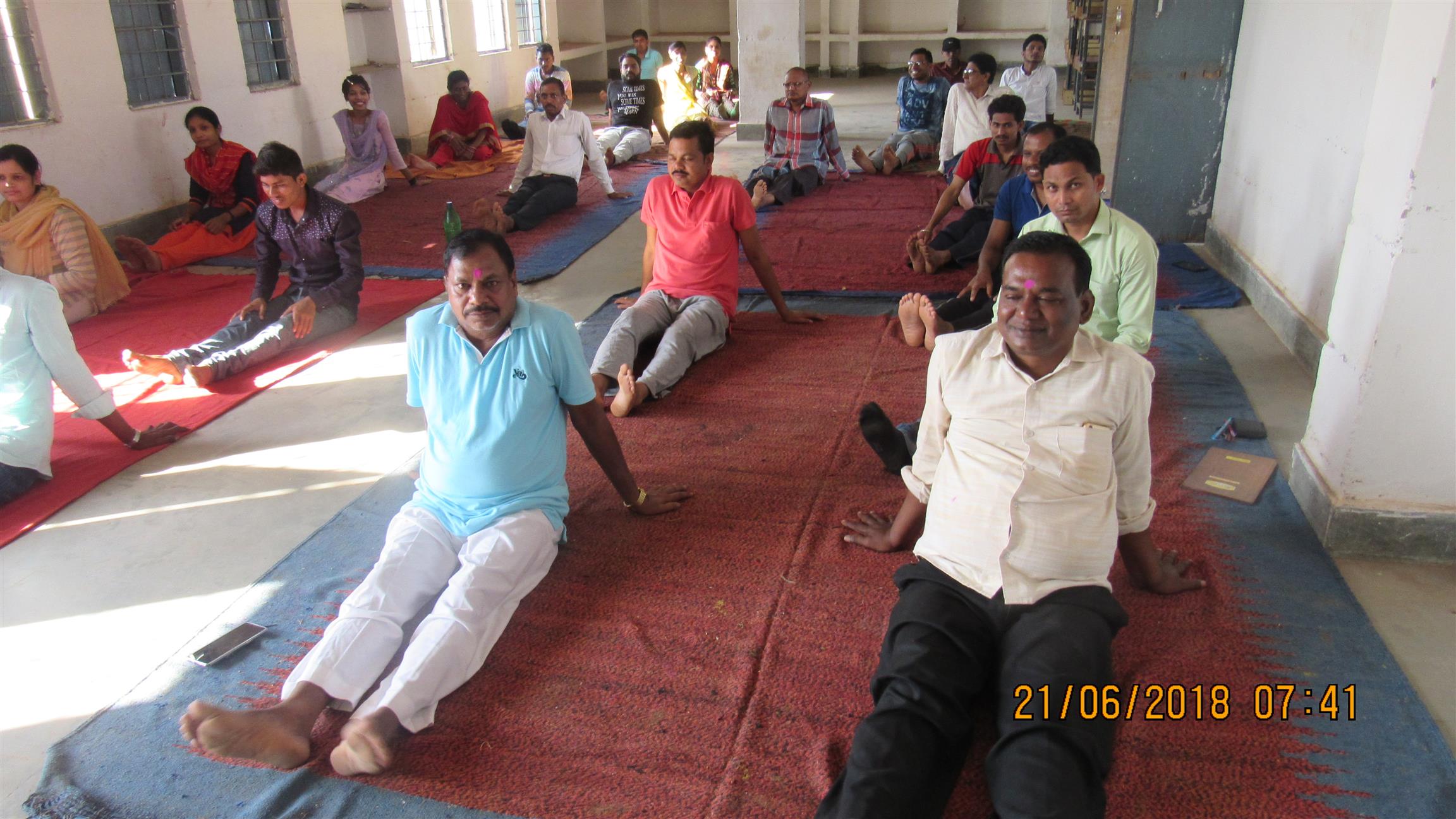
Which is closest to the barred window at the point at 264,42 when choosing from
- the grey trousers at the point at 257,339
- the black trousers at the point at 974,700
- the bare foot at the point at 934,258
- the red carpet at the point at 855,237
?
the grey trousers at the point at 257,339

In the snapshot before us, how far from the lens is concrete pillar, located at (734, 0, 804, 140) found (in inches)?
374

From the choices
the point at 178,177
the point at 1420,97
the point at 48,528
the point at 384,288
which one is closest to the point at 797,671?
the point at 1420,97

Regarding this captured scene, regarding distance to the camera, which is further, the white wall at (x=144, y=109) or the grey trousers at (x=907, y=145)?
the grey trousers at (x=907, y=145)

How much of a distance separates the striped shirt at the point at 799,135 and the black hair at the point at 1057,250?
215 inches

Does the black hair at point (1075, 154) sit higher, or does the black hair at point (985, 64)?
the black hair at point (985, 64)

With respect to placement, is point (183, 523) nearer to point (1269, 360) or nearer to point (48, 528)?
point (48, 528)

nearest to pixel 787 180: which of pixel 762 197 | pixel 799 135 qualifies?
pixel 762 197

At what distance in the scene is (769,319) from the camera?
4566 millimetres

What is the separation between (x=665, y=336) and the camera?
12.5 ft

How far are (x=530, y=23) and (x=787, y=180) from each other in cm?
701

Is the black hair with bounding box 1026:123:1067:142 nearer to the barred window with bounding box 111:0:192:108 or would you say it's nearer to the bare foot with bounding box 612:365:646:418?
the bare foot with bounding box 612:365:646:418

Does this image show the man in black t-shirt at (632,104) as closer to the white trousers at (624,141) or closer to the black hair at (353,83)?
the white trousers at (624,141)

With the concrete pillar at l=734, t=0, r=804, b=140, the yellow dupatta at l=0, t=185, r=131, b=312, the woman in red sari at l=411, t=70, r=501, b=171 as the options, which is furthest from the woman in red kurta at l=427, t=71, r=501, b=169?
the yellow dupatta at l=0, t=185, r=131, b=312

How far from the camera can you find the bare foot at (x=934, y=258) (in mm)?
5145
